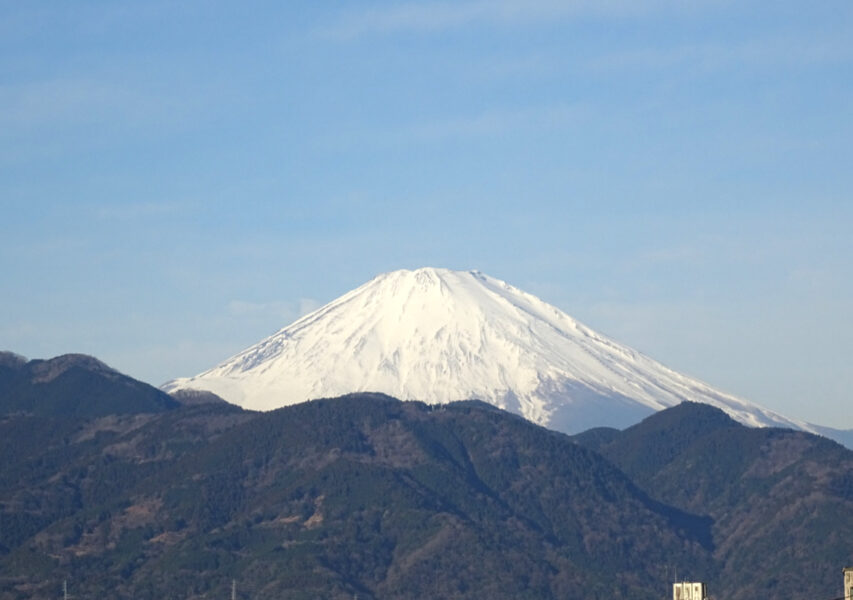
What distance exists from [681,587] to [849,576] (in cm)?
1165

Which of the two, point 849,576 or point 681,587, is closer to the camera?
point 849,576

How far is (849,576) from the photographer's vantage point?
106 m

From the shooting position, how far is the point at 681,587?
115 m
